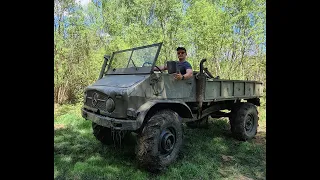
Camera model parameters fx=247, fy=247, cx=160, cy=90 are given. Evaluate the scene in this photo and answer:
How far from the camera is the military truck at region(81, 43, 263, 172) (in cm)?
387

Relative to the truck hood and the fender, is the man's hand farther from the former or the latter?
the truck hood

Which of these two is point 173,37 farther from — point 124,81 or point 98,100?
point 98,100

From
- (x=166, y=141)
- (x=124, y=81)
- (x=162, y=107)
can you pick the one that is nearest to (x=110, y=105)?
(x=124, y=81)

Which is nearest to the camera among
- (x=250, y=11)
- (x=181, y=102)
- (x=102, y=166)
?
(x=102, y=166)

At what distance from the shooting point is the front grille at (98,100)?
4193mm

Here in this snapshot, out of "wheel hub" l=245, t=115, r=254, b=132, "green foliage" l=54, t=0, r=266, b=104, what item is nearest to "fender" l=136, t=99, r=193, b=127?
"wheel hub" l=245, t=115, r=254, b=132

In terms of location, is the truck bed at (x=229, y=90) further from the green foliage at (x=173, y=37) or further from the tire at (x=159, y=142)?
the green foliage at (x=173, y=37)

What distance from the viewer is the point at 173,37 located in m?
14.7

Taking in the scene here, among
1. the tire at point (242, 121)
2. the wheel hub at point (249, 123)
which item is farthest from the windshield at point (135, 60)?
the wheel hub at point (249, 123)

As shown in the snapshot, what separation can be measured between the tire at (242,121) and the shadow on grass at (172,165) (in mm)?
196
